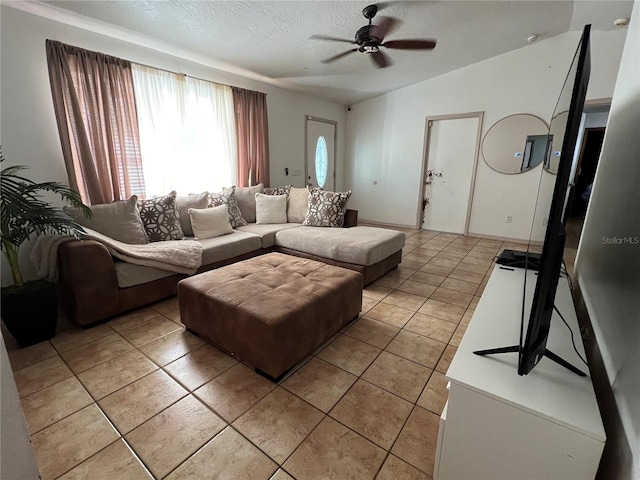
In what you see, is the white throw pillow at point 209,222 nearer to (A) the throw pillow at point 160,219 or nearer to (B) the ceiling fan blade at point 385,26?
(A) the throw pillow at point 160,219

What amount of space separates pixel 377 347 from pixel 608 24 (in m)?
4.53

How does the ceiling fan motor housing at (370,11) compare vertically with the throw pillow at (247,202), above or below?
above

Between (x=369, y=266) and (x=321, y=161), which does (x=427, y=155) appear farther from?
(x=369, y=266)

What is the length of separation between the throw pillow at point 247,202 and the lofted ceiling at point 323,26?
1565 millimetres

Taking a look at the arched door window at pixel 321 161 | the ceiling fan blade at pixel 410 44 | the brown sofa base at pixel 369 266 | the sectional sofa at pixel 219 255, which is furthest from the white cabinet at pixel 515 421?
the arched door window at pixel 321 161

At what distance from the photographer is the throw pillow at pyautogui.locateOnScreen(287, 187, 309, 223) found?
12.5ft

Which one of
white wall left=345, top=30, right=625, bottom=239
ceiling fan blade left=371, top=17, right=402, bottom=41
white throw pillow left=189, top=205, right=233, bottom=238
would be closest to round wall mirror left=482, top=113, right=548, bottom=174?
white wall left=345, top=30, right=625, bottom=239

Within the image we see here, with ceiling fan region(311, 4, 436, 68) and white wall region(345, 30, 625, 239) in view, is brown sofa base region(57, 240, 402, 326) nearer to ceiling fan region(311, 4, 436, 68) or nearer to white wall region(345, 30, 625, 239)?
ceiling fan region(311, 4, 436, 68)

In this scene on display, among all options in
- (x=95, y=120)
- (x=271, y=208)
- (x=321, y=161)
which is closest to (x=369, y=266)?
(x=271, y=208)

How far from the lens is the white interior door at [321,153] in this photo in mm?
5332

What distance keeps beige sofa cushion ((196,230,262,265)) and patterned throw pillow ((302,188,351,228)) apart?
2.36 feet

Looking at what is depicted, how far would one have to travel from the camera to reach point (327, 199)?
3.47 m

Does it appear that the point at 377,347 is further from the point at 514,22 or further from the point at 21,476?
the point at 514,22

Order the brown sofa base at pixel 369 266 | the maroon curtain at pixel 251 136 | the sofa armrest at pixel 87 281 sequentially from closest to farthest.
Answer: the sofa armrest at pixel 87 281, the brown sofa base at pixel 369 266, the maroon curtain at pixel 251 136
